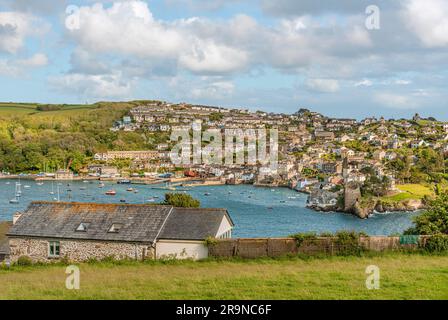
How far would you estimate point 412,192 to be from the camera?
76.2 m

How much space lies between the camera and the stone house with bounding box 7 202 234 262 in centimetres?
1742

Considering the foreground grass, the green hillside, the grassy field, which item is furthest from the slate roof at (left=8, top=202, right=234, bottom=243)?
the green hillside

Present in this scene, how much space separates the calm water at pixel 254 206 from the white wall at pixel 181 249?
→ 26424 mm

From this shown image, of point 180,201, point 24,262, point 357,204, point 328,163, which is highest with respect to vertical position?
point 24,262

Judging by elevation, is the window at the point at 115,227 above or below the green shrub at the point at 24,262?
above

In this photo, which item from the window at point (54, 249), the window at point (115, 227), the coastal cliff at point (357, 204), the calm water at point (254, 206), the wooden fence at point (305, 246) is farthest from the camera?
the coastal cliff at point (357, 204)

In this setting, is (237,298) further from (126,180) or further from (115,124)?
(115,124)

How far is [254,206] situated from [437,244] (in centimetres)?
5314

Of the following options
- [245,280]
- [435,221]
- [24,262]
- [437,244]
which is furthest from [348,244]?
[24,262]

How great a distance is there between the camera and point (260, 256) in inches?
613

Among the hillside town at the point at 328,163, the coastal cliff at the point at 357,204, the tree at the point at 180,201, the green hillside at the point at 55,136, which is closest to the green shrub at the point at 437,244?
the tree at the point at 180,201

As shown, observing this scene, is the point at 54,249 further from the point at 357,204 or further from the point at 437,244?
the point at 357,204

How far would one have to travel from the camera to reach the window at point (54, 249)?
60.3 ft

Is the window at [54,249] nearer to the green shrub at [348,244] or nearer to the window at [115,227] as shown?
the window at [115,227]
